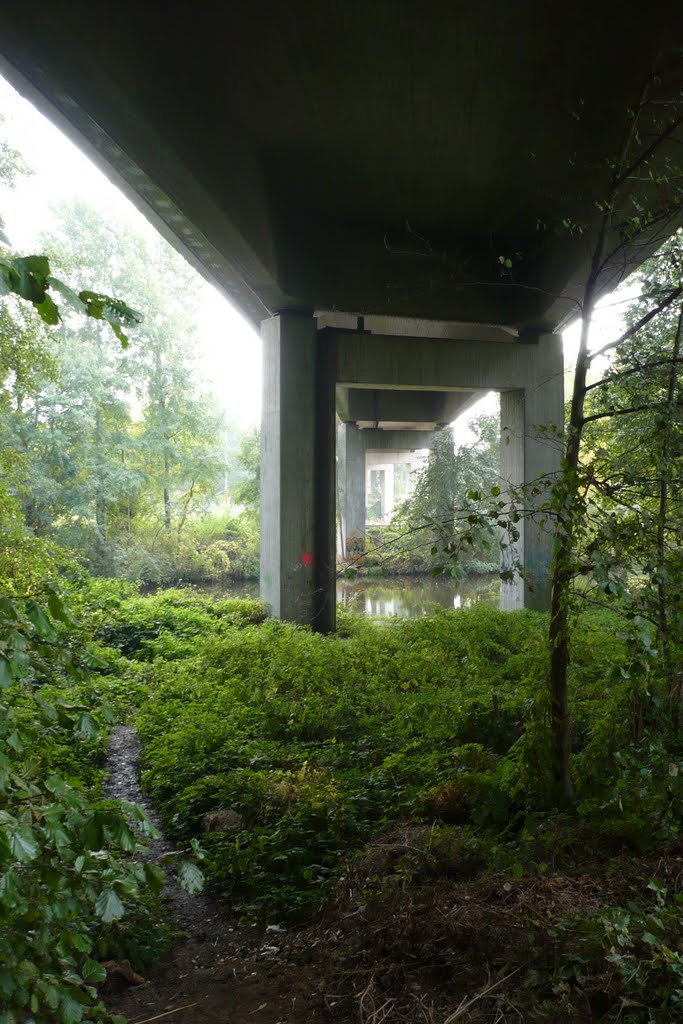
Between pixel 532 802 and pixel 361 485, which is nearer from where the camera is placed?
pixel 532 802

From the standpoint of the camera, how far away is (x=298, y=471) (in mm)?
13672

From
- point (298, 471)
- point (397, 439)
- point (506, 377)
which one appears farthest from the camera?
point (397, 439)

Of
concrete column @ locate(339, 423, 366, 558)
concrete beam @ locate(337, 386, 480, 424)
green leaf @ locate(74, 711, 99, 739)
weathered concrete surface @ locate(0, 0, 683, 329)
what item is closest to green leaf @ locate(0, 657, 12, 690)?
green leaf @ locate(74, 711, 99, 739)

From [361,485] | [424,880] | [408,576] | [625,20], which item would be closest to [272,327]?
[625,20]

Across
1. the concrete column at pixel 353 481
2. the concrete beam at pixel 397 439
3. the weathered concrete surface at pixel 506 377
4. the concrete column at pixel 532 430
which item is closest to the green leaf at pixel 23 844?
the weathered concrete surface at pixel 506 377

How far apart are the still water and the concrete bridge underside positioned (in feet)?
16.4

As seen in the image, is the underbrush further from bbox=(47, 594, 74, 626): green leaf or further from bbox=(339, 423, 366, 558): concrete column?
bbox=(339, 423, 366, 558): concrete column

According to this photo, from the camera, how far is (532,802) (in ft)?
15.7

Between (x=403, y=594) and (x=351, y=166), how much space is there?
1460cm

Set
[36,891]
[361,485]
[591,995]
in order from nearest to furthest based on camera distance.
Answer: [36,891]
[591,995]
[361,485]

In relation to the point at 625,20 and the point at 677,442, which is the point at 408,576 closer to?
the point at 625,20

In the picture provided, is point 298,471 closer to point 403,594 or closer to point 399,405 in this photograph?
point 403,594

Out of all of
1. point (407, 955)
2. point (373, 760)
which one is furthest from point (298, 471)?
point (407, 955)

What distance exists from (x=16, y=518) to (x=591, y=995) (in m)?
10.8
